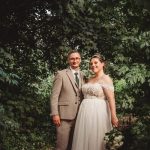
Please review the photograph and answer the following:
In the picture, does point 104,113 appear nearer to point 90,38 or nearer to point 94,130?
point 94,130

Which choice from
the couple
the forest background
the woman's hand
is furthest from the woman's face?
the forest background

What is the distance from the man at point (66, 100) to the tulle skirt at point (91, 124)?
4.8 inches

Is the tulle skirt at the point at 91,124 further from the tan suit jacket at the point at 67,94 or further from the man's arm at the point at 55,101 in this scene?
the man's arm at the point at 55,101

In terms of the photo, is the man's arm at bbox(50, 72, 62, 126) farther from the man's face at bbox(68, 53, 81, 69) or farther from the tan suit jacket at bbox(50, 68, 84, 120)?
the man's face at bbox(68, 53, 81, 69)

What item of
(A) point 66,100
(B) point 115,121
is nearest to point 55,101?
(A) point 66,100

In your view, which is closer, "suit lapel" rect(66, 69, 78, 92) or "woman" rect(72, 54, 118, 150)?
"woman" rect(72, 54, 118, 150)

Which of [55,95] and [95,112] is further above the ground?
[55,95]

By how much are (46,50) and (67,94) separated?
2.92 meters

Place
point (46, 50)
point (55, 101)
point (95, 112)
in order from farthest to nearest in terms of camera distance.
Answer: point (46, 50) < point (95, 112) < point (55, 101)

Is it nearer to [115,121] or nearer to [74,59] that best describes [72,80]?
[74,59]

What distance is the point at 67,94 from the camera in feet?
22.8

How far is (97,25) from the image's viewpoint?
914 cm

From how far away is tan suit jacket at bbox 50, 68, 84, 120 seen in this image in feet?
22.8

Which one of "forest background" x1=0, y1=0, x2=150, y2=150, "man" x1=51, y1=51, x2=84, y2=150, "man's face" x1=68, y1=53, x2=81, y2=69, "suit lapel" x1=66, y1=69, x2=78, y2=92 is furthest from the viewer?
"forest background" x1=0, y1=0, x2=150, y2=150
